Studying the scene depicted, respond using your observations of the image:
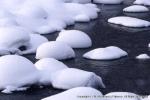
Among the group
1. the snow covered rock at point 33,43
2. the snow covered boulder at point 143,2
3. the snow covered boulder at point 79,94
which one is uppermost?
the snow covered boulder at point 79,94

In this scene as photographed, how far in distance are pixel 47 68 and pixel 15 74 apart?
674mm

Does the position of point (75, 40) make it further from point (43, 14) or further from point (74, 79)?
point (74, 79)

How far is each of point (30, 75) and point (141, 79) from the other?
1811 mm

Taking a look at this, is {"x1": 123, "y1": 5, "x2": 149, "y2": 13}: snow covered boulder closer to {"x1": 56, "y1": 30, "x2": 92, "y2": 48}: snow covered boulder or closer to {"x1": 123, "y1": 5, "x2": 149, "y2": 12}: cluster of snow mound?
{"x1": 123, "y1": 5, "x2": 149, "y2": 12}: cluster of snow mound

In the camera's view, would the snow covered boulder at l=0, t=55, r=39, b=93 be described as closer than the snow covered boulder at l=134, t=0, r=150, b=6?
Yes

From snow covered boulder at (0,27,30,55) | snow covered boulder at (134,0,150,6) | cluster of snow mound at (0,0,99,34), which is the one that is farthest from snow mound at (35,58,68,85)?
snow covered boulder at (134,0,150,6)

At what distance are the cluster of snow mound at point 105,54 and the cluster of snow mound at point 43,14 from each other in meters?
2.40

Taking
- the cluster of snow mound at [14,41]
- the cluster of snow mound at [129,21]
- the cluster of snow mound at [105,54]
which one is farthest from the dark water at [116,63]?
the cluster of snow mound at [14,41]

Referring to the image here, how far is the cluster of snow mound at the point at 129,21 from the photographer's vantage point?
473 inches

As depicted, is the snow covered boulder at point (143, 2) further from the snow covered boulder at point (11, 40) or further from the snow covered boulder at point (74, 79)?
the snow covered boulder at point (74, 79)

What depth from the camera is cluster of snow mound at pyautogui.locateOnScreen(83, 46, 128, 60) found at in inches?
349

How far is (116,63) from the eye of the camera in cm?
867

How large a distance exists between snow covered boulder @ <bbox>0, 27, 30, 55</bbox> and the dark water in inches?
14.1

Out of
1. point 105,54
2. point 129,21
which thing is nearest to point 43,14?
point 129,21
